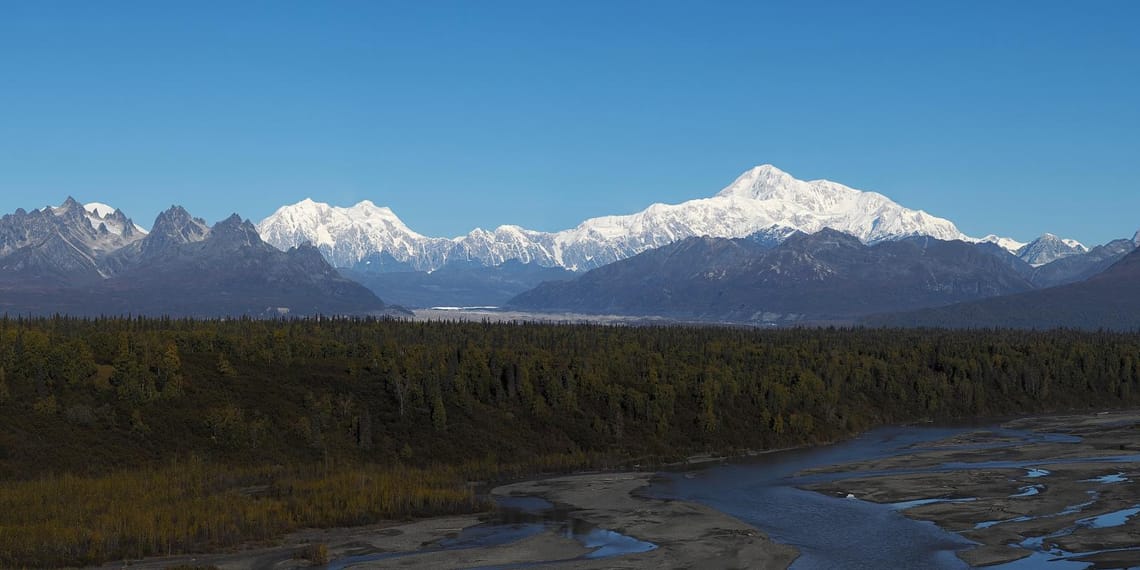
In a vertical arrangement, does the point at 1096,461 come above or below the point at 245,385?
below

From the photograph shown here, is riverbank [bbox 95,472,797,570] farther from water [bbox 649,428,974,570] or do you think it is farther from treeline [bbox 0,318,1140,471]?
treeline [bbox 0,318,1140,471]

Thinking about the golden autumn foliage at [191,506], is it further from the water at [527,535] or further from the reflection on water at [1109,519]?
the reflection on water at [1109,519]

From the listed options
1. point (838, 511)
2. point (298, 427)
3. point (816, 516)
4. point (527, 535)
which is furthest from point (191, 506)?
point (838, 511)

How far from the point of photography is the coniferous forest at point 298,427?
102500 millimetres

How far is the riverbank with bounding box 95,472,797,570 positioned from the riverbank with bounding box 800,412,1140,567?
18911mm

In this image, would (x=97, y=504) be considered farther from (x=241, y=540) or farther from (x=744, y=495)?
(x=744, y=495)

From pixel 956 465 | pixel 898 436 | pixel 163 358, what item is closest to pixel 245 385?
pixel 163 358

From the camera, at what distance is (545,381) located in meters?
172

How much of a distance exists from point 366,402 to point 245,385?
16.5 metres

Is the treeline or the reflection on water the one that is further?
the treeline

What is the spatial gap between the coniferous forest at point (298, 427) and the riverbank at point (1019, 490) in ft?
91.6

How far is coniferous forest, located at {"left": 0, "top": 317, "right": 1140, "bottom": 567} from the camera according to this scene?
102m

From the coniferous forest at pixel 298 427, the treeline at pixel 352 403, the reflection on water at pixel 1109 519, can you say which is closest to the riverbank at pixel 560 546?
the coniferous forest at pixel 298 427

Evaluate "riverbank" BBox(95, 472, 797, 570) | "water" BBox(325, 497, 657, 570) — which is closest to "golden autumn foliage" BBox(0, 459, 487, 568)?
"riverbank" BBox(95, 472, 797, 570)
